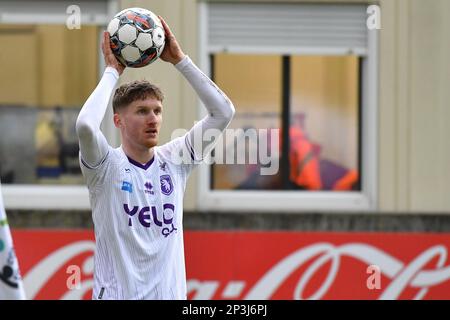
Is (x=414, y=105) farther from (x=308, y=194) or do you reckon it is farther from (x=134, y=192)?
(x=134, y=192)

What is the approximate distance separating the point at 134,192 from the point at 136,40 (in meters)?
0.84

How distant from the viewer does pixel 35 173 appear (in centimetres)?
995

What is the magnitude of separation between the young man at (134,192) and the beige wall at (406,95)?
4.49m

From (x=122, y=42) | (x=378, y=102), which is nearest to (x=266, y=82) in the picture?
(x=378, y=102)

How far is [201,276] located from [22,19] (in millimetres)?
3108

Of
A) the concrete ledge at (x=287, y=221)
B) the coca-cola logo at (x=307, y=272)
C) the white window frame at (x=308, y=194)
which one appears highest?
the white window frame at (x=308, y=194)

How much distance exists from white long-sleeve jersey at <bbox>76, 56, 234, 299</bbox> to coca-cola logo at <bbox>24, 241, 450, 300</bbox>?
4.38 m

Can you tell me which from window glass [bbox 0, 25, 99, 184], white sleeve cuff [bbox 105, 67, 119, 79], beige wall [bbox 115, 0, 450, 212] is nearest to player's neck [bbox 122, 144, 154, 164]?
white sleeve cuff [bbox 105, 67, 119, 79]

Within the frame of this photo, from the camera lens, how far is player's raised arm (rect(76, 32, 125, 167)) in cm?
479

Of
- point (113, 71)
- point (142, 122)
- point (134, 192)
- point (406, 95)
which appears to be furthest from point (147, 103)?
point (406, 95)

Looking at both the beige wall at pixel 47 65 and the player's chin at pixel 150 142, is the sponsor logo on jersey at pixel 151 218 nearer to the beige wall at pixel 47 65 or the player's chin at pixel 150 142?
the player's chin at pixel 150 142

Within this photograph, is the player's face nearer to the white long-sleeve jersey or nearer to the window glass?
the white long-sleeve jersey

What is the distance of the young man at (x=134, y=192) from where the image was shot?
489cm

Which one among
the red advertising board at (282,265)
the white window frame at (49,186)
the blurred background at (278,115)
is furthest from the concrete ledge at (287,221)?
the white window frame at (49,186)
